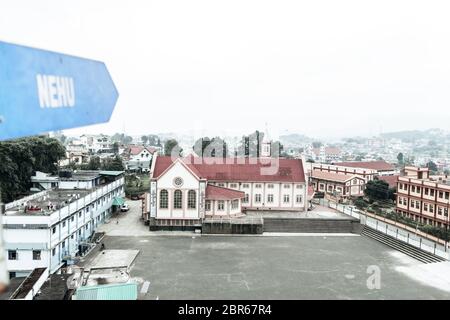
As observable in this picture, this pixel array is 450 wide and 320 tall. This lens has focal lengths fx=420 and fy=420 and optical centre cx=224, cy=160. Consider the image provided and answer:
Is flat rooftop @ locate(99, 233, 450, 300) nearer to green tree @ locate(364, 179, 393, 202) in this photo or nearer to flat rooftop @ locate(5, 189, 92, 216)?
flat rooftop @ locate(5, 189, 92, 216)

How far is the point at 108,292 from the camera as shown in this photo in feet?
40.3

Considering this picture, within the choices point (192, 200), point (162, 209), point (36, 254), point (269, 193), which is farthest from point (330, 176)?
point (36, 254)

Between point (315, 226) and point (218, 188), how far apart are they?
20.0 ft

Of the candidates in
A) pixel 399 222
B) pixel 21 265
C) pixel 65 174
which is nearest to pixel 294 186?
pixel 399 222

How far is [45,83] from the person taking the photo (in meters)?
1.60

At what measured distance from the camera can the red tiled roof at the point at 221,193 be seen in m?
24.4

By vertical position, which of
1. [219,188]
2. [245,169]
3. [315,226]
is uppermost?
[245,169]

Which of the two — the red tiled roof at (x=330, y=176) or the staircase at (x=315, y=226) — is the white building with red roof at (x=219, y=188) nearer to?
the staircase at (x=315, y=226)

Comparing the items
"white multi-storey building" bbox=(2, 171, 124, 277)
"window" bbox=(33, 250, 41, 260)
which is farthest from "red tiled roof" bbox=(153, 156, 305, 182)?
"window" bbox=(33, 250, 41, 260)

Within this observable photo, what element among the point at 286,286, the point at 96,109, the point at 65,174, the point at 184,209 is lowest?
the point at 286,286

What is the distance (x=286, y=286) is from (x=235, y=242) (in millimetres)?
6366

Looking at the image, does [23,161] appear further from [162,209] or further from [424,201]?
[424,201]
